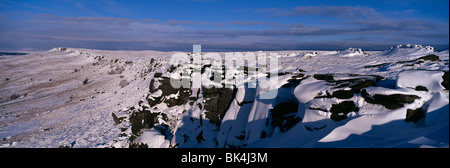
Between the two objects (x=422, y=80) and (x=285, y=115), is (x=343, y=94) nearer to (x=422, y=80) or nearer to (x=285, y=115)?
(x=285, y=115)

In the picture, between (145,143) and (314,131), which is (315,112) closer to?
(314,131)

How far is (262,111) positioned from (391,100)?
181 inches

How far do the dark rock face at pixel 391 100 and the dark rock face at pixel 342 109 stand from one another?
499 millimetres

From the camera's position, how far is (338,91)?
7.80 meters

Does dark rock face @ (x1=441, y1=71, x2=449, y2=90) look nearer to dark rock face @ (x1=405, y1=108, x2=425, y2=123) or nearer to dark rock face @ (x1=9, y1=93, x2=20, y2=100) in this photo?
dark rock face @ (x1=405, y1=108, x2=425, y2=123)

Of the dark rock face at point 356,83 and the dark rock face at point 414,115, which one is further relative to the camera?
the dark rock face at point 356,83

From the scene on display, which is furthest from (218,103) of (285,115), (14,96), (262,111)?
(14,96)

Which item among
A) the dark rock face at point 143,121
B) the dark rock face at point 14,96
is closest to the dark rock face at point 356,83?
the dark rock face at point 143,121

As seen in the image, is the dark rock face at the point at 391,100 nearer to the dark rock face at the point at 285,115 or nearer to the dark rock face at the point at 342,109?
the dark rock face at the point at 342,109

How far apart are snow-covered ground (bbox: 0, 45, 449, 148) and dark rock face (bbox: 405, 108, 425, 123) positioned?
0.03 m

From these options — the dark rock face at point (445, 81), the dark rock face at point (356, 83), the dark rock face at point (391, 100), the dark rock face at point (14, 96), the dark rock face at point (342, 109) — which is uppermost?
the dark rock face at point (445, 81)

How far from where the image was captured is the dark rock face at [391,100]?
6626 millimetres
